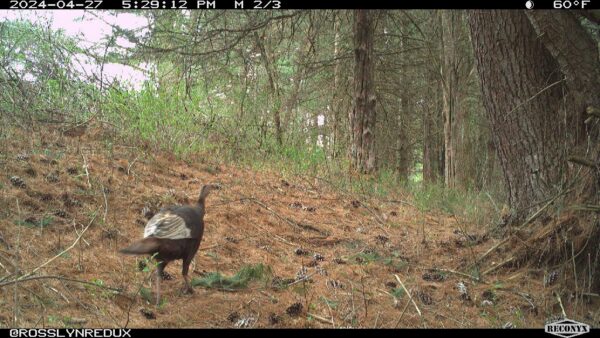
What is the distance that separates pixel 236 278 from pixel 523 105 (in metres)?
3.35

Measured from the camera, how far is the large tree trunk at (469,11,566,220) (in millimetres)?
4941

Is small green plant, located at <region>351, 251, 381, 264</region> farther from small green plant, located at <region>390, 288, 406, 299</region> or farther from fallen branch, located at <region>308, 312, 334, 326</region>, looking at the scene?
fallen branch, located at <region>308, 312, 334, 326</region>

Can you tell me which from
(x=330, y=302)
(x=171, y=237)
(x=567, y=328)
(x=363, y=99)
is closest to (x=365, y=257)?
(x=330, y=302)

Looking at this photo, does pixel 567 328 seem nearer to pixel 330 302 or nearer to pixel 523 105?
pixel 330 302

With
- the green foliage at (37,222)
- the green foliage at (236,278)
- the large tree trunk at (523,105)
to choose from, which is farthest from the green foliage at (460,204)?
the green foliage at (37,222)

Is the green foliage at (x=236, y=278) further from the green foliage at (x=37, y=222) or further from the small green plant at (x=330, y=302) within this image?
the green foliage at (x=37, y=222)

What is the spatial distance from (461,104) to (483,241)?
8.07m

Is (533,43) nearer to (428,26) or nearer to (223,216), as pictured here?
(223,216)

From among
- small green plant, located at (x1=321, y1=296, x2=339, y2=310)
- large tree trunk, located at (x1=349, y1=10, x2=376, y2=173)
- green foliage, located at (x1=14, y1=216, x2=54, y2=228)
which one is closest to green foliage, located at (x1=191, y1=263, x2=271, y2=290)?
small green plant, located at (x1=321, y1=296, x2=339, y2=310)

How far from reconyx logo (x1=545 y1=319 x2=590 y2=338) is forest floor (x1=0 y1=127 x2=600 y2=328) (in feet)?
0.60

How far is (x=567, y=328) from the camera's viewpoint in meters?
3.45

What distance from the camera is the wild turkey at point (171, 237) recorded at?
3.48m

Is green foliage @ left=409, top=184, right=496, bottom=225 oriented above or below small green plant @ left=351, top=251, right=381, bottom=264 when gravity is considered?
above

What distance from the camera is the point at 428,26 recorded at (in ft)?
46.6
